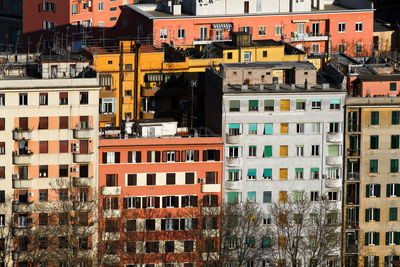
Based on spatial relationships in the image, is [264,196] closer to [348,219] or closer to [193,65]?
[348,219]

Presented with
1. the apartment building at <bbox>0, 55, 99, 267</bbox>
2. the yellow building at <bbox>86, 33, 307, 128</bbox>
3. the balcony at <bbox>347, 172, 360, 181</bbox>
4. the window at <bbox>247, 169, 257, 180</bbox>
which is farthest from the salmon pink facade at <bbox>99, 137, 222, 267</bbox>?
the balcony at <bbox>347, 172, 360, 181</bbox>

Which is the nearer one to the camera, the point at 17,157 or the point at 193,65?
the point at 17,157

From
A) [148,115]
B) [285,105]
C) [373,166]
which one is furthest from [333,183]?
[148,115]

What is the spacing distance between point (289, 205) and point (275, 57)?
2292cm

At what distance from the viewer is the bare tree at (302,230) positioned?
163 meters

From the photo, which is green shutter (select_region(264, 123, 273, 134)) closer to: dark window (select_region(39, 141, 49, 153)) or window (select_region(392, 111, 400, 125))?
window (select_region(392, 111, 400, 125))

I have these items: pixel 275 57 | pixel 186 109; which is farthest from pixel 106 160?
pixel 275 57

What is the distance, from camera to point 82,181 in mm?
161500

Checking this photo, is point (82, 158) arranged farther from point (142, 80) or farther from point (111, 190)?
point (142, 80)

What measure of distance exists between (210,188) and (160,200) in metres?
4.62

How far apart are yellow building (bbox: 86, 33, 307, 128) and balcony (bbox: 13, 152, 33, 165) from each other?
520 inches

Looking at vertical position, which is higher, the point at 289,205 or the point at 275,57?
the point at 275,57

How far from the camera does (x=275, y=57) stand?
7156 inches

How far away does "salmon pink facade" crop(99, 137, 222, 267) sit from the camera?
162 metres
